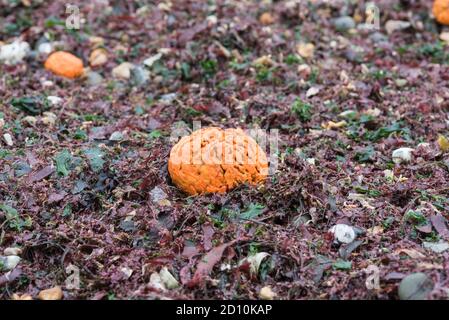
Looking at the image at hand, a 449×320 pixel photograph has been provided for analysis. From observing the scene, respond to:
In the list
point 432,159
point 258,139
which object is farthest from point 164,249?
point 432,159

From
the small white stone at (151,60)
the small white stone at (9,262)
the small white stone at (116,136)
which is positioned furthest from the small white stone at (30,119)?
the small white stone at (9,262)

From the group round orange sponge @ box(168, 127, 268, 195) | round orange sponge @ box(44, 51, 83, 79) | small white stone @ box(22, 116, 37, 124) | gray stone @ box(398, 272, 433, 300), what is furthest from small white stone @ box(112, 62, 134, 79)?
gray stone @ box(398, 272, 433, 300)

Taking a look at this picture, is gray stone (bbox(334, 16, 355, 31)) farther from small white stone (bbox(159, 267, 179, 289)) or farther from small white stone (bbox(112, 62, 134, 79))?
small white stone (bbox(159, 267, 179, 289))

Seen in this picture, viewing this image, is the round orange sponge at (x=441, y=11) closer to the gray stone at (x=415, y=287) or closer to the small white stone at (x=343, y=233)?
the small white stone at (x=343, y=233)

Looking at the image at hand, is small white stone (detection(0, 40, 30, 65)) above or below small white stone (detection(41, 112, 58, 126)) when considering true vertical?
above

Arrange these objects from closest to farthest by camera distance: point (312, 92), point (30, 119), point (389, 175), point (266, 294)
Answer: point (266, 294) < point (389, 175) < point (30, 119) < point (312, 92)

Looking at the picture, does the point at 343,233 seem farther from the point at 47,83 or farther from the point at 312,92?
the point at 47,83

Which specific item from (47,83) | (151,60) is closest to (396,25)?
(151,60)
